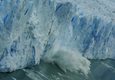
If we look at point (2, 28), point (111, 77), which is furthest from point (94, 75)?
point (2, 28)

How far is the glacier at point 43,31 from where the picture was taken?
41.1 feet

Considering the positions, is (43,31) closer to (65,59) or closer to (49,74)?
(49,74)

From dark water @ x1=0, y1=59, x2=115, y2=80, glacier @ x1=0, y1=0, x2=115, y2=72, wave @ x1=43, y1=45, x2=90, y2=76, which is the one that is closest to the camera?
glacier @ x1=0, y1=0, x2=115, y2=72

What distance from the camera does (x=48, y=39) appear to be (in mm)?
15703

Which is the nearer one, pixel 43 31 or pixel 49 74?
pixel 43 31

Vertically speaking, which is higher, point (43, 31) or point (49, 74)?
point (43, 31)

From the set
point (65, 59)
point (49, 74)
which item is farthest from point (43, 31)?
point (65, 59)

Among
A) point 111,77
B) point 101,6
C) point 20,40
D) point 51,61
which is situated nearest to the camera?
point 20,40

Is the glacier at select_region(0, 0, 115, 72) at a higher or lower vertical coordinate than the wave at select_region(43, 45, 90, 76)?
higher

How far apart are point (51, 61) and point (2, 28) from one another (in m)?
5.10

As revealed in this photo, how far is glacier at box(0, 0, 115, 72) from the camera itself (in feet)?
41.1

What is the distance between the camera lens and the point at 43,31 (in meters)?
15.0

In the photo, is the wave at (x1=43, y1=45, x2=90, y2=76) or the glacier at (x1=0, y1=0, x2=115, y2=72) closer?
the glacier at (x1=0, y1=0, x2=115, y2=72)

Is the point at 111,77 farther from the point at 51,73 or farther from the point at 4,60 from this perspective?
the point at 4,60
